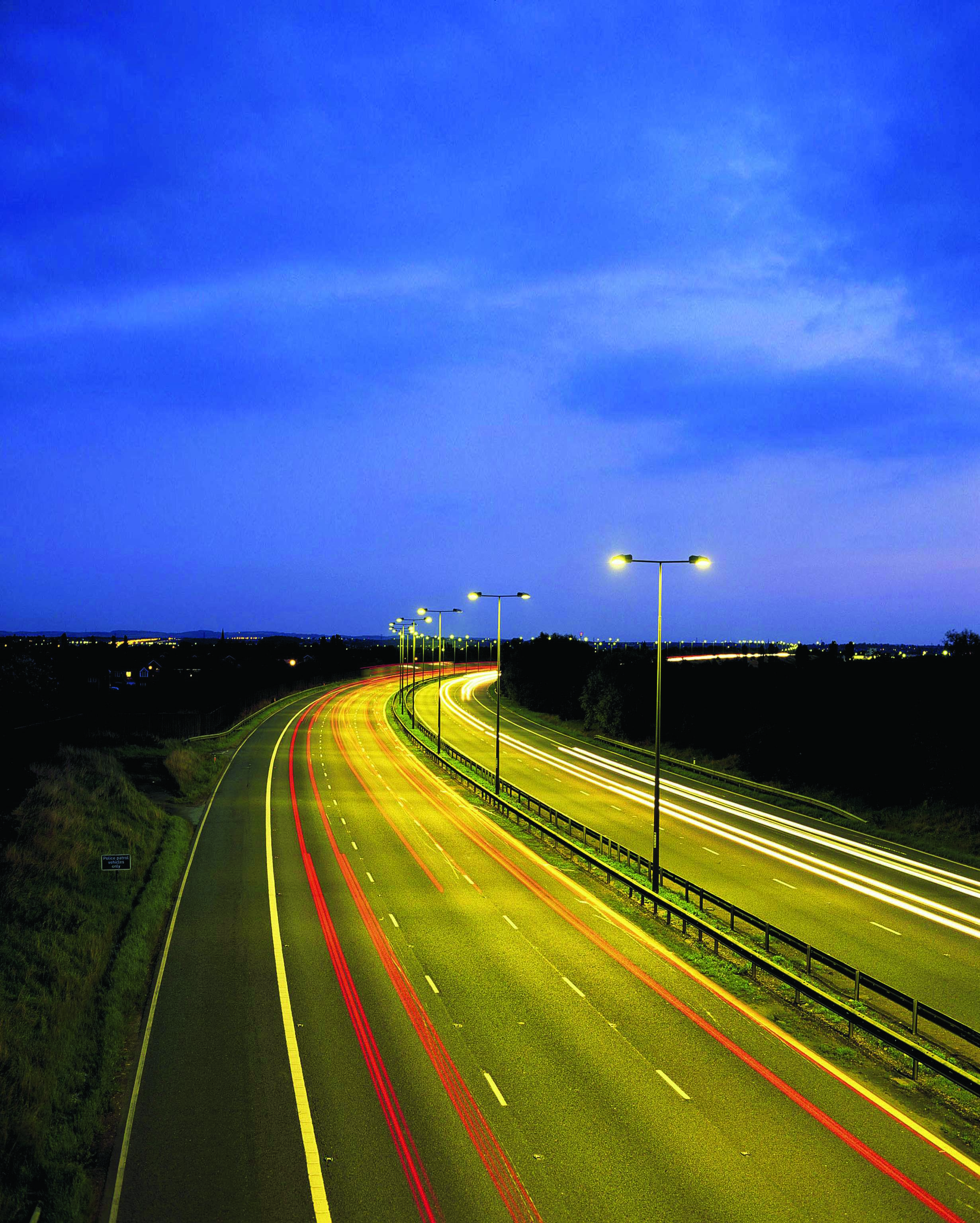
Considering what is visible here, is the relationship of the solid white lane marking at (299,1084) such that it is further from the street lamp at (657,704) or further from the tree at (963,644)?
the tree at (963,644)

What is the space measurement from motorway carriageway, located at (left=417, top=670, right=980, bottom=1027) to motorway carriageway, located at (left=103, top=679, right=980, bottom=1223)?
492 cm

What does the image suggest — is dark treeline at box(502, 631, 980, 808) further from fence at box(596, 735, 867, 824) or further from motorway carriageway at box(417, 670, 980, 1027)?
motorway carriageway at box(417, 670, 980, 1027)

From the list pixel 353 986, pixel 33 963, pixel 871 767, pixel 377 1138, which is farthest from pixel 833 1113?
pixel 871 767

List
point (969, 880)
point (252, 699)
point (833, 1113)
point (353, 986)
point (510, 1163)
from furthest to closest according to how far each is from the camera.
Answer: point (252, 699)
point (969, 880)
point (353, 986)
point (833, 1113)
point (510, 1163)

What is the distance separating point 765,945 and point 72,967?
15.4m

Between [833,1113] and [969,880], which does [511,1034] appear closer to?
[833,1113]

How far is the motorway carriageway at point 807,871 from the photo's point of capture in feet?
67.3

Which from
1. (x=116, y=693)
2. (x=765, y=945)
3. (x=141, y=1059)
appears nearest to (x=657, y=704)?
(x=765, y=945)

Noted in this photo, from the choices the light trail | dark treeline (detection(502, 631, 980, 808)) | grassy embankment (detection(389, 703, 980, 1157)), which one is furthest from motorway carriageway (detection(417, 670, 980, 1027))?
dark treeline (detection(502, 631, 980, 808))

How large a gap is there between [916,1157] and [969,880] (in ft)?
67.3

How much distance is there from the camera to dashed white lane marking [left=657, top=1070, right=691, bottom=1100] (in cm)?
1333

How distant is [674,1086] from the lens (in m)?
13.7

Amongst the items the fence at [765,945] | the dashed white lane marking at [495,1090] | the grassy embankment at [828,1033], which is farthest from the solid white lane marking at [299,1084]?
the fence at [765,945]

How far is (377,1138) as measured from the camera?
478 inches
